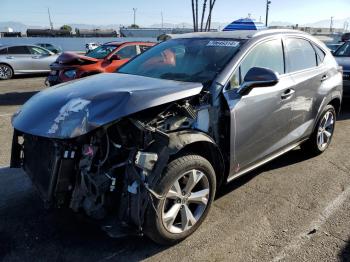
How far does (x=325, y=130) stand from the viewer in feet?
17.8

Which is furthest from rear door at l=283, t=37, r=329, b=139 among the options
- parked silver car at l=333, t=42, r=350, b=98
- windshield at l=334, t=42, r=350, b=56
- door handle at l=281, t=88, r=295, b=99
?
windshield at l=334, t=42, r=350, b=56

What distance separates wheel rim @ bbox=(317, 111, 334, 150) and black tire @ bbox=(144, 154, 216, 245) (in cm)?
262

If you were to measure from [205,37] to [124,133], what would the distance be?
6.10ft

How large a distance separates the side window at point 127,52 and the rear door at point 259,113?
690 centimetres

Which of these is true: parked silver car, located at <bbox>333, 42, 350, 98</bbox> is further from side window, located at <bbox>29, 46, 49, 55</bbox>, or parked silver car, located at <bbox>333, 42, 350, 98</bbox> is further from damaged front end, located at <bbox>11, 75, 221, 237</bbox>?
side window, located at <bbox>29, 46, 49, 55</bbox>

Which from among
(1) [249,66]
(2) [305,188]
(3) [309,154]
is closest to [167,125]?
(1) [249,66]

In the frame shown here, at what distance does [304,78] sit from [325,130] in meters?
1.27

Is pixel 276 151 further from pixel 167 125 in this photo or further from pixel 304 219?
pixel 167 125

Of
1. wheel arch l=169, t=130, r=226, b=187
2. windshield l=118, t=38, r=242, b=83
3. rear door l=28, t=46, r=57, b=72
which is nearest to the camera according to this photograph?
wheel arch l=169, t=130, r=226, b=187

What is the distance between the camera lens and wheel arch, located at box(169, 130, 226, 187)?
3.00 metres

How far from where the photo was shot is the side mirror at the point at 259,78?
337 centimetres

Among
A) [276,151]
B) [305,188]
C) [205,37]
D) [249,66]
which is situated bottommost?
[305,188]

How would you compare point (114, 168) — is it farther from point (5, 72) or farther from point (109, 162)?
point (5, 72)

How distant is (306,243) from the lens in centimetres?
328
